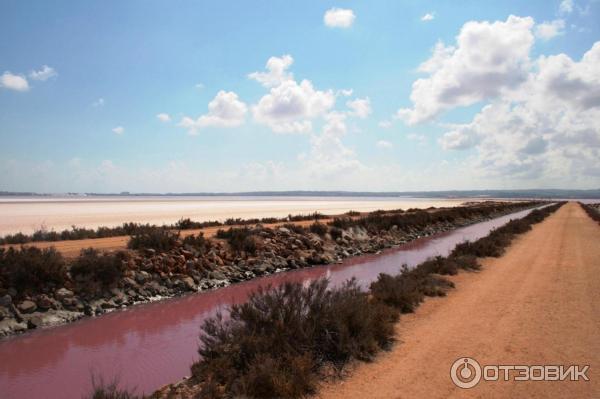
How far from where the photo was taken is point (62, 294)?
11.6 metres

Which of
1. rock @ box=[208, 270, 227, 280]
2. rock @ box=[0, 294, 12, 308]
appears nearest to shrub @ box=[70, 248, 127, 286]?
rock @ box=[0, 294, 12, 308]

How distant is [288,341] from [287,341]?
0.06m

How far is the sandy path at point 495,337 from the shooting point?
5.45m

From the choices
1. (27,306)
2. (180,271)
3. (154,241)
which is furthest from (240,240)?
(27,306)

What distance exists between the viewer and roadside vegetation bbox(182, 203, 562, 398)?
5.32 m

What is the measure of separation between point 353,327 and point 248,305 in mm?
1920

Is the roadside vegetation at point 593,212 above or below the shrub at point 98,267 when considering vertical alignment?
below

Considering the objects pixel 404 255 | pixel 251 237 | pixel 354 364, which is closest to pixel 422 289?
pixel 354 364

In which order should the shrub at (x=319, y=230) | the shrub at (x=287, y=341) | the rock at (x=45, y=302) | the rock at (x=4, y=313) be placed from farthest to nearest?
the shrub at (x=319, y=230) → the rock at (x=45, y=302) → the rock at (x=4, y=313) → the shrub at (x=287, y=341)

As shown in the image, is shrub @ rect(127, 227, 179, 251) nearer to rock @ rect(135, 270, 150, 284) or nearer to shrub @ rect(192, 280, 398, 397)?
rock @ rect(135, 270, 150, 284)

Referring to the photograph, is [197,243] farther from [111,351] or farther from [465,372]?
[465,372]

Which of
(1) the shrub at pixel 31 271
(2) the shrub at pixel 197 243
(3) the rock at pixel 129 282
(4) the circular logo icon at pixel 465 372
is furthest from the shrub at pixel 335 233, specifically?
(4) the circular logo icon at pixel 465 372

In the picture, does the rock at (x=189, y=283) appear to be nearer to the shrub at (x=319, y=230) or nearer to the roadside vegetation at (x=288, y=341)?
the roadside vegetation at (x=288, y=341)

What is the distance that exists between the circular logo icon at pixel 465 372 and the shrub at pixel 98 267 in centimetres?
1102
